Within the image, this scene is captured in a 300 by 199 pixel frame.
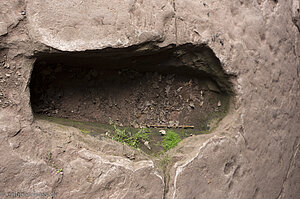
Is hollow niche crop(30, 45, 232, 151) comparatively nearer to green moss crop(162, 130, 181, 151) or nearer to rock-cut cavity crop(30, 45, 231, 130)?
rock-cut cavity crop(30, 45, 231, 130)

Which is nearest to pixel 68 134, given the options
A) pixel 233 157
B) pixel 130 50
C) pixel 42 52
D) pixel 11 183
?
pixel 11 183

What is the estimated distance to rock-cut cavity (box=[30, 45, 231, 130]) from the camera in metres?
1.81

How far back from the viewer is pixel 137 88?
6.86 ft

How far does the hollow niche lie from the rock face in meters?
0.14

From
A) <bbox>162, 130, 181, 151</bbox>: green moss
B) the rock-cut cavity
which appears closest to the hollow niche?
the rock-cut cavity

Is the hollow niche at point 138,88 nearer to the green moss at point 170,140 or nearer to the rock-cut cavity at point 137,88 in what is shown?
the rock-cut cavity at point 137,88

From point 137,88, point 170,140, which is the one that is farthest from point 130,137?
point 137,88

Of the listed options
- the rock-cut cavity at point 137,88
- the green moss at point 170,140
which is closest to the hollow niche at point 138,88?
the rock-cut cavity at point 137,88

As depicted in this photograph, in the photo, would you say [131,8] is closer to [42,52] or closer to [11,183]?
[42,52]

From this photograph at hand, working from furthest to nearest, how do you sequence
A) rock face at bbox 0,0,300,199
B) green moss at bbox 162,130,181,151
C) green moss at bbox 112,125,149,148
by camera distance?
1. green moss at bbox 162,130,181,151
2. green moss at bbox 112,125,149,148
3. rock face at bbox 0,0,300,199

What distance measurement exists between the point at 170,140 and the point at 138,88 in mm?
487

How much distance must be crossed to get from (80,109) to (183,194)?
95 cm

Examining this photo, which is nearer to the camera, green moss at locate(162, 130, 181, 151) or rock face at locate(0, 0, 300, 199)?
rock face at locate(0, 0, 300, 199)

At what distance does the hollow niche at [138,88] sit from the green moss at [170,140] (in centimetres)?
12
